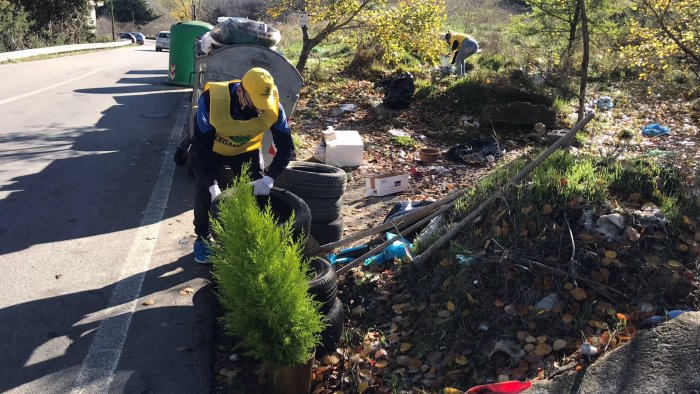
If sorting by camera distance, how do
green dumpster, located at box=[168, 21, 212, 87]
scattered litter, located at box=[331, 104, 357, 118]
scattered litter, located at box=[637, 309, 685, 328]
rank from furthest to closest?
1. green dumpster, located at box=[168, 21, 212, 87]
2. scattered litter, located at box=[331, 104, 357, 118]
3. scattered litter, located at box=[637, 309, 685, 328]

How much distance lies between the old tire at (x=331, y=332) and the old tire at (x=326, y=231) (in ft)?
4.85

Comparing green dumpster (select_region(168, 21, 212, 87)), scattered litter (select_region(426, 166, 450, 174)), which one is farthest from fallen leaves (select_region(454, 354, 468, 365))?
green dumpster (select_region(168, 21, 212, 87))

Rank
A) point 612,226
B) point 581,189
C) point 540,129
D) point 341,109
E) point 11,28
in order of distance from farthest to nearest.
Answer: point 11,28
point 341,109
point 540,129
point 581,189
point 612,226

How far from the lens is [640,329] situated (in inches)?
131

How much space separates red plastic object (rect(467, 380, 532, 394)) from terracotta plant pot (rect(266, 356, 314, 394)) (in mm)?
966

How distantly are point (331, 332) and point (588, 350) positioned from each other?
162cm

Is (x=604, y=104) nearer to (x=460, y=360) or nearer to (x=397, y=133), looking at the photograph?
(x=397, y=133)

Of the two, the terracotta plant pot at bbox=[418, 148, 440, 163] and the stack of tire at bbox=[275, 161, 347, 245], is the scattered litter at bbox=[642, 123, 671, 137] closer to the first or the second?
the terracotta plant pot at bbox=[418, 148, 440, 163]

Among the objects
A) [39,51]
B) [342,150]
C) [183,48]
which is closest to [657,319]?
[342,150]

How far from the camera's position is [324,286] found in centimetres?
380

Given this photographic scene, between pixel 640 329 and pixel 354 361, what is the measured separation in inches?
70.1

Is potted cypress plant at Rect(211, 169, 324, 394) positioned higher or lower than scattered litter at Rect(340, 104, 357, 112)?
higher

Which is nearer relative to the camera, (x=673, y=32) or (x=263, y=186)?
(x=263, y=186)

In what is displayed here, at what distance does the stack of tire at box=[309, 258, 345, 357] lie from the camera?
12.4 feet
